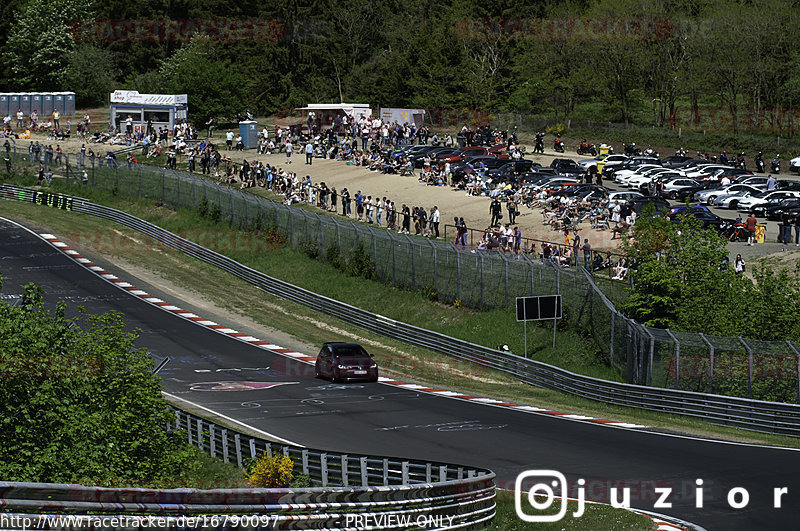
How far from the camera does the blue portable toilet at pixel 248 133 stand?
79500 millimetres

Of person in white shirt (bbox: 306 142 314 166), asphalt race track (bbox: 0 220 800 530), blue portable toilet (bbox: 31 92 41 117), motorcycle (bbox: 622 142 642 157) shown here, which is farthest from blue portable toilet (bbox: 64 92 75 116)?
asphalt race track (bbox: 0 220 800 530)

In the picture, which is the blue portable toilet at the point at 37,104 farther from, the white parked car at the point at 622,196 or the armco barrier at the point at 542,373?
the white parked car at the point at 622,196

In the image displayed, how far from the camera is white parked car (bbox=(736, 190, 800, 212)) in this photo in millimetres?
57303

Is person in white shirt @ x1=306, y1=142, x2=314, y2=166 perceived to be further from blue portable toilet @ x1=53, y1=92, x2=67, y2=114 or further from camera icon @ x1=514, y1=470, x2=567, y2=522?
camera icon @ x1=514, y1=470, x2=567, y2=522

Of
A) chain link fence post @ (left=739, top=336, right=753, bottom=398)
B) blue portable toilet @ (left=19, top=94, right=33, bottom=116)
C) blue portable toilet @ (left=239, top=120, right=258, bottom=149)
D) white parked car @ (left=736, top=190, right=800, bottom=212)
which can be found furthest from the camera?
blue portable toilet @ (left=19, top=94, right=33, bottom=116)

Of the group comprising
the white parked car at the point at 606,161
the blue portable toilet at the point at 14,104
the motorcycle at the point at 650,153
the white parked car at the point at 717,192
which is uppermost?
the blue portable toilet at the point at 14,104

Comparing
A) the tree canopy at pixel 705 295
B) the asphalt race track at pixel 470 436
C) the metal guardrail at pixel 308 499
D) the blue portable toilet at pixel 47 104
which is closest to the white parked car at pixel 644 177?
the tree canopy at pixel 705 295

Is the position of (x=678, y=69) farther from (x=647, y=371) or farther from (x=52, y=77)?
(x=647, y=371)

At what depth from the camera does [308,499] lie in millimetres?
13656

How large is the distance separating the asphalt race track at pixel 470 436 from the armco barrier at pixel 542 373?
335cm

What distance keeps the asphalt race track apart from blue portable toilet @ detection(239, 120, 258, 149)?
38.6 metres

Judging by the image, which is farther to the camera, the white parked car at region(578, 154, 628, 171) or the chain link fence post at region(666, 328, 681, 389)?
the white parked car at region(578, 154, 628, 171)

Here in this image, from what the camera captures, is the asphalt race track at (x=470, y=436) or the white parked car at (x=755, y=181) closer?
the asphalt race track at (x=470, y=436)

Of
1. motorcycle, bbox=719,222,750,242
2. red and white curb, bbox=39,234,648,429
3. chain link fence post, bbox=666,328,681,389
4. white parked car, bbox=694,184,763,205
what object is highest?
white parked car, bbox=694,184,763,205
